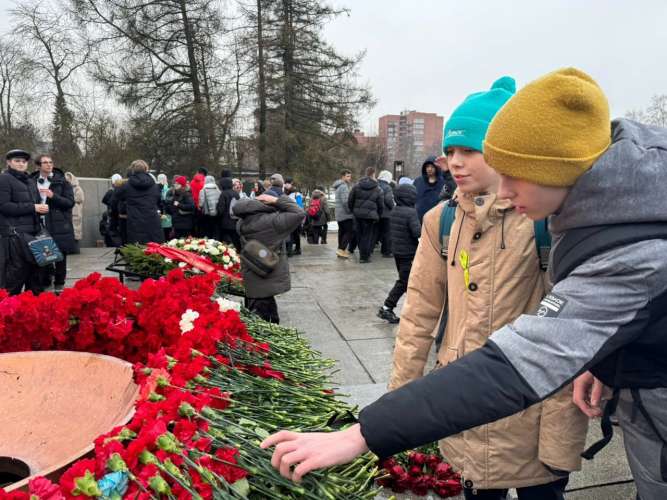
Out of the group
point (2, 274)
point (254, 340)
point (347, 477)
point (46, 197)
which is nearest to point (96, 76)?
point (46, 197)

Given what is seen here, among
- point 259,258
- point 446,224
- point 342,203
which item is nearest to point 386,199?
point 342,203

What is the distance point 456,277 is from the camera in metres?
1.83

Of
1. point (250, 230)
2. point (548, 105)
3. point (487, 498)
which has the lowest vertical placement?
point (487, 498)

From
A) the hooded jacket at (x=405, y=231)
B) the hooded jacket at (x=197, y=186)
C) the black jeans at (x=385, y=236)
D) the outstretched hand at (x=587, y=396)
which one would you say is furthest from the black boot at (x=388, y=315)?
the hooded jacket at (x=197, y=186)

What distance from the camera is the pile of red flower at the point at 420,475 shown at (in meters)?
2.39

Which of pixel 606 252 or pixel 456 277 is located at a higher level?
pixel 606 252

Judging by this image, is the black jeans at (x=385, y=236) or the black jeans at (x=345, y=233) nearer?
the black jeans at (x=345, y=233)

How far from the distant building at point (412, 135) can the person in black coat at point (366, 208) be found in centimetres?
3405

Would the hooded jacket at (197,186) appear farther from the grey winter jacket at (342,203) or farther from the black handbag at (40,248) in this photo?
the black handbag at (40,248)

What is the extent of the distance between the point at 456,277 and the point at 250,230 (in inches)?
125

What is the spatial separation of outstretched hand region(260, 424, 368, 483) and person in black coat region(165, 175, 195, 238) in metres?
9.66

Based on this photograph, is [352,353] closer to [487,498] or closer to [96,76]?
[487,498]

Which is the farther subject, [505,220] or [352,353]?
[352,353]

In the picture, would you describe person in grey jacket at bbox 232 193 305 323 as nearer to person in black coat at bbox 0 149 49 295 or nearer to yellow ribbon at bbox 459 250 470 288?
person in black coat at bbox 0 149 49 295
